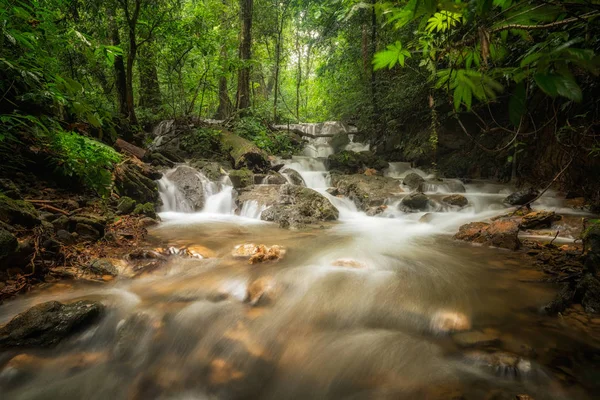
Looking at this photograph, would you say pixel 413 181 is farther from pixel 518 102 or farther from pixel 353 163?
pixel 518 102

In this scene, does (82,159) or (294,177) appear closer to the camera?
(82,159)

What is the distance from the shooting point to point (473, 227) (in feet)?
16.1

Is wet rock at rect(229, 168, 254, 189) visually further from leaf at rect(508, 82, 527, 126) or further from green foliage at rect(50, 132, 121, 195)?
leaf at rect(508, 82, 527, 126)

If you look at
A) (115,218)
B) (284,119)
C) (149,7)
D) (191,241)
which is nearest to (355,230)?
(191,241)

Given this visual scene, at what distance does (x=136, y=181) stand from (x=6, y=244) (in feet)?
11.1

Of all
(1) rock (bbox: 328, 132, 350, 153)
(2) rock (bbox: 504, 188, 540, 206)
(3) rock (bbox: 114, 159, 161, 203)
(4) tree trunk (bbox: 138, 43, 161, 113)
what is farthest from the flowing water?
(1) rock (bbox: 328, 132, 350, 153)

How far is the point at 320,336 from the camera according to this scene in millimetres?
2381

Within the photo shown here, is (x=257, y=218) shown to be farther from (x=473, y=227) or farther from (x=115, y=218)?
(x=473, y=227)

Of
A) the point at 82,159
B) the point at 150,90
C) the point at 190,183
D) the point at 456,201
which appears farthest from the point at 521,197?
the point at 150,90

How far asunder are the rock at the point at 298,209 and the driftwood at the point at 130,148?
3.55 meters

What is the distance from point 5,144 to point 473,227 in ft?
22.6

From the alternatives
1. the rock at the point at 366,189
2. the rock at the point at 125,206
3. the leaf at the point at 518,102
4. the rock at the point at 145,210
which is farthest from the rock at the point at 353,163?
the leaf at the point at 518,102

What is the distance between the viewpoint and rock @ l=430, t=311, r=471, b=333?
230cm

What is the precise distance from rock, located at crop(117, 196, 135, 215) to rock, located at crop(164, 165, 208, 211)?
1715 mm
